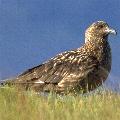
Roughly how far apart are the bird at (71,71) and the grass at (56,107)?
7.44 ft

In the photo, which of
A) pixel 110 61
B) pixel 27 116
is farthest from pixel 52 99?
pixel 110 61

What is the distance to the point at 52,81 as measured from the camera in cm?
1148

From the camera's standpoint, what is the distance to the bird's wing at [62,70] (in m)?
11.4

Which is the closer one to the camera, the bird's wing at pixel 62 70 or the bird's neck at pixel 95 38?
the bird's wing at pixel 62 70

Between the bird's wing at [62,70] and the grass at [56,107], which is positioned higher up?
the bird's wing at [62,70]

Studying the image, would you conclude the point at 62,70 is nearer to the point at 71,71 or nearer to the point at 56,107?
the point at 71,71

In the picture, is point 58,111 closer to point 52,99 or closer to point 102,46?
point 52,99

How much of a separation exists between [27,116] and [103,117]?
90 cm

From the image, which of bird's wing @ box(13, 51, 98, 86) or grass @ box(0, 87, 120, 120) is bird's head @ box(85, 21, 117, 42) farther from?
grass @ box(0, 87, 120, 120)

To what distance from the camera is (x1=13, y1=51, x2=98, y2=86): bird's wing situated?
11.4 m

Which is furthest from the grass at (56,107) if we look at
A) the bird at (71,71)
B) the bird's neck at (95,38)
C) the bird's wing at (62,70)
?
the bird's neck at (95,38)

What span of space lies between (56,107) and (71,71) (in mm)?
4017

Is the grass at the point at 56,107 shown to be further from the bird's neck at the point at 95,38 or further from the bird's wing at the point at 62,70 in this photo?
the bird's neck at the point at 95,38

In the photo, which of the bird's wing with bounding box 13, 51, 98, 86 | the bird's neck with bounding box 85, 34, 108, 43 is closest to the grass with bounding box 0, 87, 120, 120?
the bird's wing with bounding box 13, 51, 98, 86
